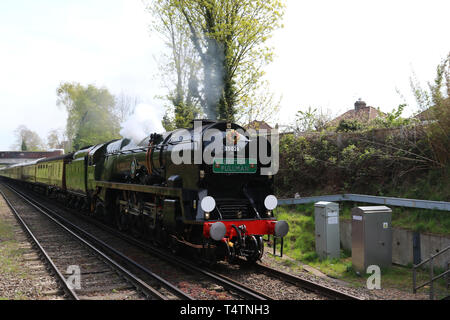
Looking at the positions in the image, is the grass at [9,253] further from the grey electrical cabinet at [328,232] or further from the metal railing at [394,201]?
the metal railing at [394,201]

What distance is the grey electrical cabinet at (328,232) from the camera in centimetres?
884

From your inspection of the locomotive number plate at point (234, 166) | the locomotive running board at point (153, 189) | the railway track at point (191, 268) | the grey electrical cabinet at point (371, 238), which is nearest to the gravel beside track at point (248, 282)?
the railway track at point (191, 268)

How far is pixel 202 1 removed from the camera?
1766 centimetres

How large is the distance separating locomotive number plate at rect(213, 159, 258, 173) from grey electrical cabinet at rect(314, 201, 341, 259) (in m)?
2.04

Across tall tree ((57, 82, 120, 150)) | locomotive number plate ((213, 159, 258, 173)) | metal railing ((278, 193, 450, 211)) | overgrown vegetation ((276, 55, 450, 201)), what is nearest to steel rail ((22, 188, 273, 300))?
locomotive number plate ((213, 159, 258, 173))

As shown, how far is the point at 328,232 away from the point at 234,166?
9.21ft

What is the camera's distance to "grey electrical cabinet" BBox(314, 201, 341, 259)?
8844 mm

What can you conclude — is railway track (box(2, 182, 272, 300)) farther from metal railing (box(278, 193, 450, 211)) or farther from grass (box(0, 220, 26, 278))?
metal railing (box(278, 193, 450, 211))

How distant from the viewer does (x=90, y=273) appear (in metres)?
8.04

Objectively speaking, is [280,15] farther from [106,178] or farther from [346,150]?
[106,178]

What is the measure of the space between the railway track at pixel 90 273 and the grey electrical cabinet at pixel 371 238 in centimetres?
381

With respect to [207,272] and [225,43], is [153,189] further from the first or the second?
[225,43]
